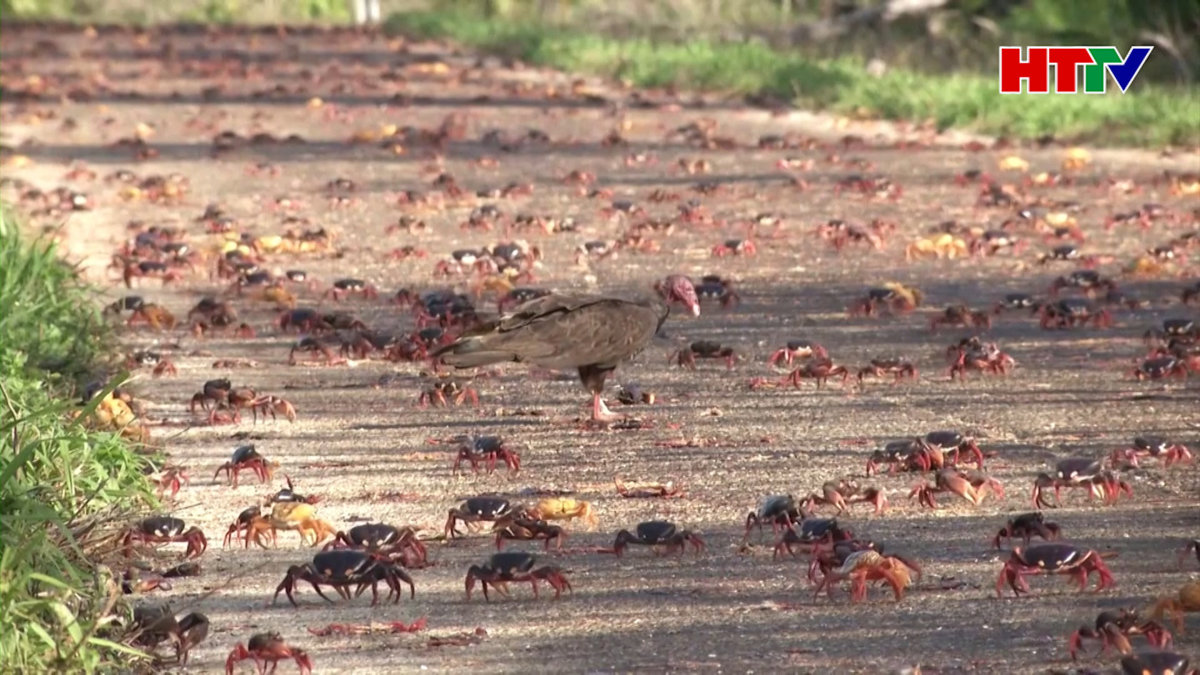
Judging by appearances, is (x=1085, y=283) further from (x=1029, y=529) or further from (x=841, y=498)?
(x=1029, y=529)

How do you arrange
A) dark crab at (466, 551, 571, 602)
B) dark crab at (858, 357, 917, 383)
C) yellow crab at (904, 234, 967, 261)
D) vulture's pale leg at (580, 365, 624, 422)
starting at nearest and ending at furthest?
dark crab at (466, 551, 571, 602) < vulture's pale leg at (580, 365, 624, 422) < dark crab at (858, 357, 917, 383) < yellow crab at (904, 234, 967, 261)

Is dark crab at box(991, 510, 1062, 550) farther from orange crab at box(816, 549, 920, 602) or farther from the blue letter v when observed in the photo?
the blue letter v

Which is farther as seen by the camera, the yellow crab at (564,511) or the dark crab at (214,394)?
the dark crab at (214,394)

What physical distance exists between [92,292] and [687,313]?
10.7ft

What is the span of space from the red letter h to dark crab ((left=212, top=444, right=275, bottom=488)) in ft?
55.0

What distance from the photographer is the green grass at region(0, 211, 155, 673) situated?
17.9 ft

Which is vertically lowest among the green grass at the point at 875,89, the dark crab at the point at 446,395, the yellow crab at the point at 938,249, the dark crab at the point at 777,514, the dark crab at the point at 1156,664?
the dark crab at the point at 1156,664

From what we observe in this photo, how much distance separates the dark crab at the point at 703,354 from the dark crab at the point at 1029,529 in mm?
3538

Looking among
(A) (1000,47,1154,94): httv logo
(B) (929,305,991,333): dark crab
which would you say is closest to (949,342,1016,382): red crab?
(B) (929,305,991,333): dark crab

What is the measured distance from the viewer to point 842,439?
887 centimetres

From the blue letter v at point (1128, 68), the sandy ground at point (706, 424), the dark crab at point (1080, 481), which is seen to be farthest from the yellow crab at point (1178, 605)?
the blue letter v at point (1128, 68)

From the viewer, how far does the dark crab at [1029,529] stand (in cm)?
682

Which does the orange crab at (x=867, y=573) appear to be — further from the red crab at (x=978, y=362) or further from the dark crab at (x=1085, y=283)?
the dark crab at (x=1085, y=283)

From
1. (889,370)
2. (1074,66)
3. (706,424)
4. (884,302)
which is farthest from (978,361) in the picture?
(1074,66)
